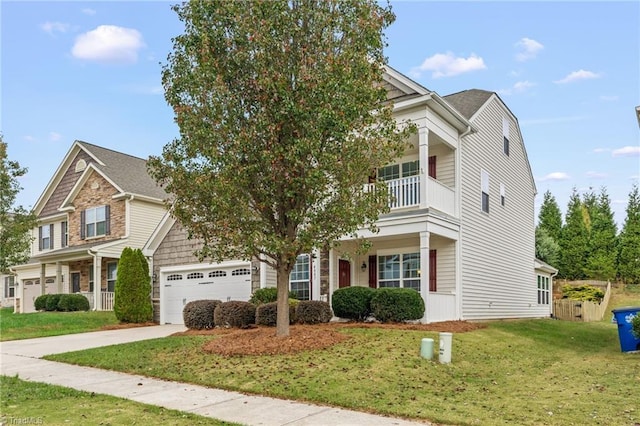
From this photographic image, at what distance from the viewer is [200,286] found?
65.7ft

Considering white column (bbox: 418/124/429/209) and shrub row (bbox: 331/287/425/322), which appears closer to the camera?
shrub row (bbox: 331/287/425/322)

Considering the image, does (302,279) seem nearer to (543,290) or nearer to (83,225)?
(543,290)

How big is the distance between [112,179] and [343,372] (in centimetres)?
2158

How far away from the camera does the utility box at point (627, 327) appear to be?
12172 mm

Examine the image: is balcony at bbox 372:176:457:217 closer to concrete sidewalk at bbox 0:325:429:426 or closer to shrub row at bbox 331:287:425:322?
shrub row at bbox 331:287:425:322

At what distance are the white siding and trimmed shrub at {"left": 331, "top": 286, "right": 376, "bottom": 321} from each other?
366 cm

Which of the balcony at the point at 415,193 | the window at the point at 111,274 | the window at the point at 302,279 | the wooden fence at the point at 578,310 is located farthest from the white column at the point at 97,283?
the wooden fence at the point at 578,310

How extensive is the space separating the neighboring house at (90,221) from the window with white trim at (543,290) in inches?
748

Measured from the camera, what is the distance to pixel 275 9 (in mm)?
10430

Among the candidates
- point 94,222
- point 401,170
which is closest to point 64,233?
point 94,222

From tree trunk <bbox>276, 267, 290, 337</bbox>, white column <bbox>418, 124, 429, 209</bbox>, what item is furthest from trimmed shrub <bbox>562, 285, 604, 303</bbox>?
tree trunk <bbox>276, 267, 290, 337</bbox>

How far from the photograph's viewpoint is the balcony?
15.5 metres

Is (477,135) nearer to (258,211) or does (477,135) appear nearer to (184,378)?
(258,211)

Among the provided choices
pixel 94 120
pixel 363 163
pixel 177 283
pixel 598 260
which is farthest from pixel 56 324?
pixel 598 260
